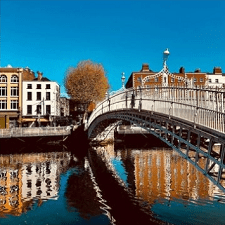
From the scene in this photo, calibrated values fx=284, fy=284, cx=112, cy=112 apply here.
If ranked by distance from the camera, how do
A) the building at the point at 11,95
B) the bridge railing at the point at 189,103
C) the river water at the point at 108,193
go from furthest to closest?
the building at the point at 11,95
the river water at the point at 108,193
the bridge railing at the point at 189,103

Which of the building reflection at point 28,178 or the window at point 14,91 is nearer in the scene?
the building reflection at point 28,178

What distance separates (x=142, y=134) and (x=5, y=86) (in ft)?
82.7

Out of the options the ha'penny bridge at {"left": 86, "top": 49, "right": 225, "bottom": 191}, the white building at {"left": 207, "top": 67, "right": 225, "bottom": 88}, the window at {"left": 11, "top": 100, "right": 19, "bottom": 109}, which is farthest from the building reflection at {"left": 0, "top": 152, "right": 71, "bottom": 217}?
the white building at {"left": 207, "top": 67, "right": 225, "bottom": 88}

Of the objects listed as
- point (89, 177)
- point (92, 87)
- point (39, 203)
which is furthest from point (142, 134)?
point (39, 203)

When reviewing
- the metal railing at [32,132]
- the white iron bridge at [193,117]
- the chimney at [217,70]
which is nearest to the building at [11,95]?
the metal railing at [32,132]

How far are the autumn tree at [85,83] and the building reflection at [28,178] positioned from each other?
22431 mm

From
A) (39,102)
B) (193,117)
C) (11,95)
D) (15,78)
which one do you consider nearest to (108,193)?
(193,117)

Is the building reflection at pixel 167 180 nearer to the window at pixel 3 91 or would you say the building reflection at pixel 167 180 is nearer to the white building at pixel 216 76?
the window at pixel 3 91

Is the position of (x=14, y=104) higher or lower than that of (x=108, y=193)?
higher

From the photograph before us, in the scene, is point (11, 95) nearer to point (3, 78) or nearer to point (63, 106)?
point (3, 78)

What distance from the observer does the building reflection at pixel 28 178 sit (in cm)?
1473

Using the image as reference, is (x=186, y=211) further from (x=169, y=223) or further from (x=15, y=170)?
(x=15, y=170)

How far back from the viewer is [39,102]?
5094cm

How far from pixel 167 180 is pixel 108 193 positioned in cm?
437
